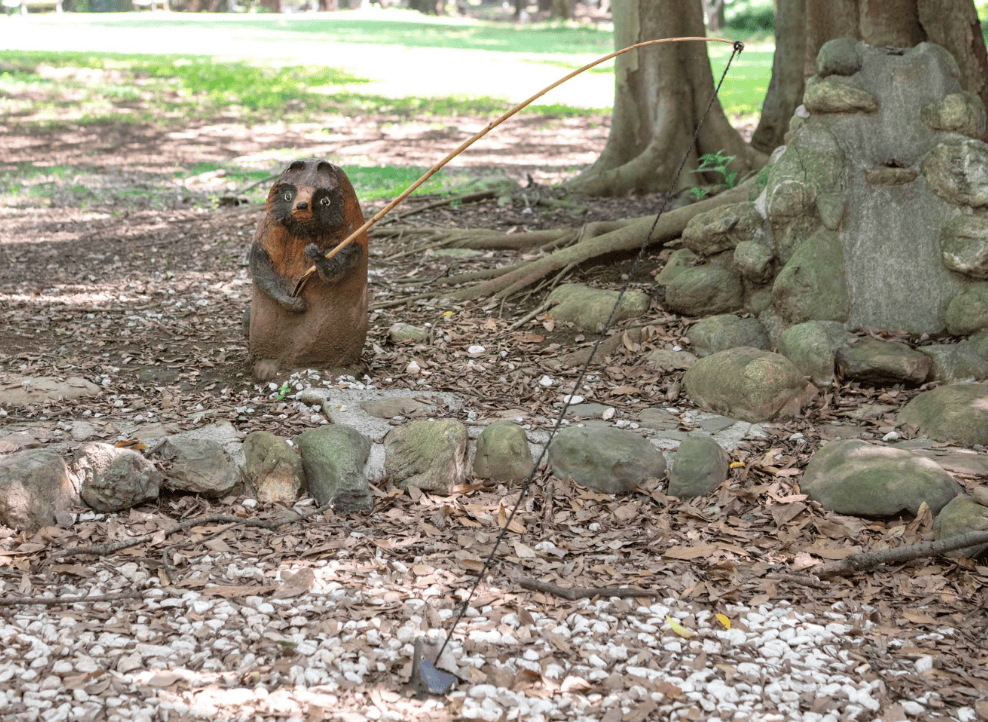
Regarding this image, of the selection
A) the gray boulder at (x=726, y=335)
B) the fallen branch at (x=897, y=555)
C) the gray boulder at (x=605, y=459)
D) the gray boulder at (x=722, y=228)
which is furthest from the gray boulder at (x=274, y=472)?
the gray boulder at (x=722, y=228)

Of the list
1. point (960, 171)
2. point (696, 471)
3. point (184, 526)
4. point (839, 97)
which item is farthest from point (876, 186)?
point (184, 526)

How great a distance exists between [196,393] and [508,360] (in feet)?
6.41

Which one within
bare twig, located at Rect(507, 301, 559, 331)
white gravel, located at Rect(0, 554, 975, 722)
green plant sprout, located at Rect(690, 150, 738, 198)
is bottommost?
white gravel, located at Rect(0, 554, 975, 722)

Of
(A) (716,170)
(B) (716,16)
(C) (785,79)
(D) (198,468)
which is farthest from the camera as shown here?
(B) (716,16)

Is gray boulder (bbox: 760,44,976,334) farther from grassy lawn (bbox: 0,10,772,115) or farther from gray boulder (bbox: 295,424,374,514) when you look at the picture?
grassy lawn (bbox: 0,10,772,115)

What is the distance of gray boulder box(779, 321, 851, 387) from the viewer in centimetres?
552

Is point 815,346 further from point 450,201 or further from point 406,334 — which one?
point 450,201

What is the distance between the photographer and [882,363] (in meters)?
5.41

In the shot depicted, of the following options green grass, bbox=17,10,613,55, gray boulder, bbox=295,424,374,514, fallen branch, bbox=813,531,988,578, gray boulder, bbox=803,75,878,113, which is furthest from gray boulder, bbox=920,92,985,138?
green grass, bbox=17,10,613,55

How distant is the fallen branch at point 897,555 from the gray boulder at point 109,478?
298 cm

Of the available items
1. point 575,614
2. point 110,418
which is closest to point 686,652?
point 575,614

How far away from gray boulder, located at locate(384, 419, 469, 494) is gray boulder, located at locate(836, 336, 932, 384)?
2.35m

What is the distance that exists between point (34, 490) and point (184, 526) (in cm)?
65

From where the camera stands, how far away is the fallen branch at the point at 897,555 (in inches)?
147
